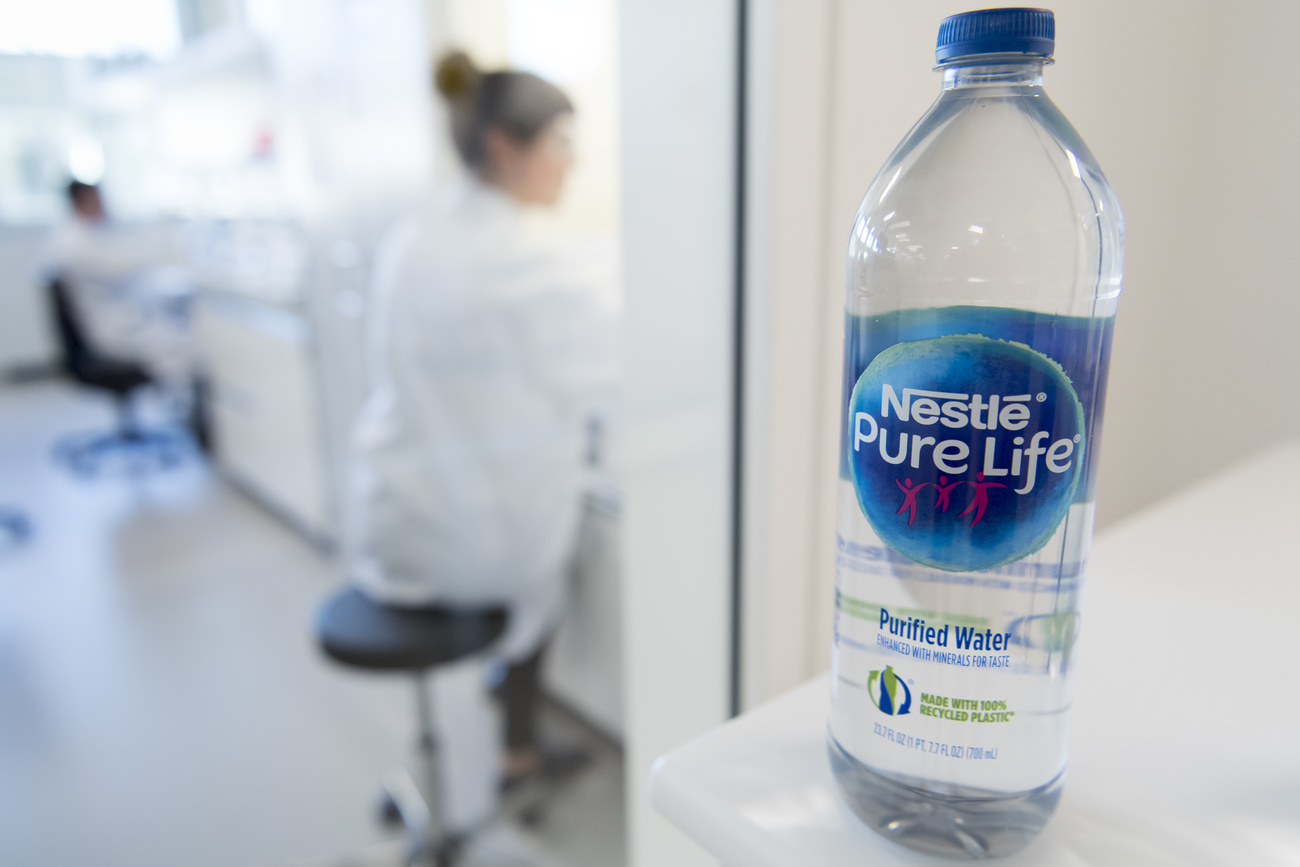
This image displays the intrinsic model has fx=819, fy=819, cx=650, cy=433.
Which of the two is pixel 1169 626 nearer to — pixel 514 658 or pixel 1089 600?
pixel 1089 600

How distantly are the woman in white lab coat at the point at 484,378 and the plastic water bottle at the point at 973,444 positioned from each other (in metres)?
1.17

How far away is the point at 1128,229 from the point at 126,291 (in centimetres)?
333

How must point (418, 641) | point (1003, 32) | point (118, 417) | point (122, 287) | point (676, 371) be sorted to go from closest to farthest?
point (1003, 32), point (676, 371), point (418, 641), point (122, 287), point (118, 417)

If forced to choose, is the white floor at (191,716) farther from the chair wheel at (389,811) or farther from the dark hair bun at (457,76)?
the dark hair bun at (457,76)

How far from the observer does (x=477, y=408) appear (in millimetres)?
1471

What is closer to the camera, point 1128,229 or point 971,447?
point 971,447

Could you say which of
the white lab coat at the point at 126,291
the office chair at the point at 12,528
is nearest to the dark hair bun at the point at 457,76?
the white lab coat at the point at 126,291

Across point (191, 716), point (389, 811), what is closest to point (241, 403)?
point (191, 716)

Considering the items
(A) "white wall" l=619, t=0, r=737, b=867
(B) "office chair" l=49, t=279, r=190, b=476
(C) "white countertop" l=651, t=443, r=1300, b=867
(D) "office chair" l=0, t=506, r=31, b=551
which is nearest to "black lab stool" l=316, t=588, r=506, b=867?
(A) "white wall" l=619, t=0, r=737, b=867

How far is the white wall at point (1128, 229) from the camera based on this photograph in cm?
45

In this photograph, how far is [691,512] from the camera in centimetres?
58

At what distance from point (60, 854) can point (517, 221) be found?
1.37 metres

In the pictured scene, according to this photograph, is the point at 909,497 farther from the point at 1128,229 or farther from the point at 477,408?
the point at 477,408

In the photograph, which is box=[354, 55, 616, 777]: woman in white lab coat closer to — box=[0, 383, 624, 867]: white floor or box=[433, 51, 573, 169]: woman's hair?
box=[433, 51, 573, 169]: woman's hair
